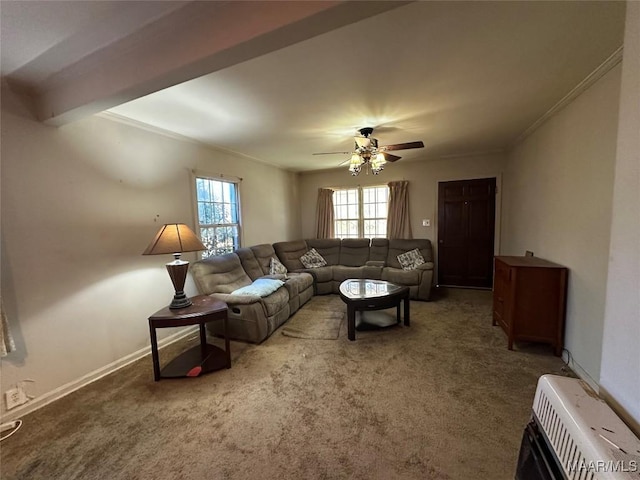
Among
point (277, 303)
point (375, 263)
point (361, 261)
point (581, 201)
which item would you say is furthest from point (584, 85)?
point (361, 261)

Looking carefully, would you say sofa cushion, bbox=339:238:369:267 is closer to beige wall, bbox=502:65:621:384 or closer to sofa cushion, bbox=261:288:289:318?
sofa cushion, bbox=261:288:289:318

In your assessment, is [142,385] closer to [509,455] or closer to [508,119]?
[509,455]

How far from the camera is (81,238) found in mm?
2268

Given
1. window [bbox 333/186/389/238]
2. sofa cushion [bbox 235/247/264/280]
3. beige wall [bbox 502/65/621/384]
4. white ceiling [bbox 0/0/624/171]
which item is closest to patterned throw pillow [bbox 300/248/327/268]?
window [bbox 333/186/389/238]

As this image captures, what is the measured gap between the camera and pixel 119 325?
2.54m

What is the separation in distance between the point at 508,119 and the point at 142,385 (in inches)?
180

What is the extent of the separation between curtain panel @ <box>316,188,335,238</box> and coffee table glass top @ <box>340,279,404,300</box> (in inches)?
86.6

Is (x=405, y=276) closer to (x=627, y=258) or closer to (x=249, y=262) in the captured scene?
(x=249, y=262)

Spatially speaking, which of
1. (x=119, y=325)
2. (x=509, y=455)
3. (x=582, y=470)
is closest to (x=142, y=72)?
(x=119, y=325)

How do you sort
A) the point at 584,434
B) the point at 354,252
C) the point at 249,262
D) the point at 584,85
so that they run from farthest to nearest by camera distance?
the point at 354,252 → the point at 249,262 → the point at 584,85 → the point at 584,434

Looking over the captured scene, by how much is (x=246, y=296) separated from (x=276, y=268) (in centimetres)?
147

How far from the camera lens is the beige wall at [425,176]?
15.1ft

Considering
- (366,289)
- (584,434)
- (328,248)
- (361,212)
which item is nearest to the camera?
(584,434)

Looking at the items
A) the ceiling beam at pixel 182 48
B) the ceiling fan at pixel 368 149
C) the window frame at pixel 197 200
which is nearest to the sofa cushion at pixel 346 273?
the window frame at pixel 197 200
